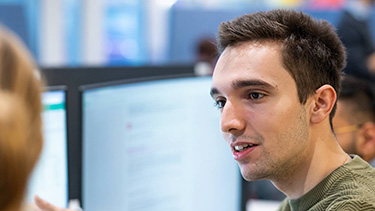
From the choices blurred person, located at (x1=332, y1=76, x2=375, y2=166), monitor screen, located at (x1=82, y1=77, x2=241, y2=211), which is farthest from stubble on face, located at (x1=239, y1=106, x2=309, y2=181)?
blurred person, located at (x1=332, y1=76, x2=375, y2=166)

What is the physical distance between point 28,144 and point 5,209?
0.06 m

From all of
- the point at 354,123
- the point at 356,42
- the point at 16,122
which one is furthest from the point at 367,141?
the point at 356,42

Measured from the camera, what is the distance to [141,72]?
5.38ft

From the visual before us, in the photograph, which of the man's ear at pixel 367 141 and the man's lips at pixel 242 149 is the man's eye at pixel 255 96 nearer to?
the man's lips at pixel 242 149

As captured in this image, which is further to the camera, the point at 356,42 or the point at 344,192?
the point at 356,42

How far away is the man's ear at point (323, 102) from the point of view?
1083 mm

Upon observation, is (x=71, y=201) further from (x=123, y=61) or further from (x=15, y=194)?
(x=123, y=61)

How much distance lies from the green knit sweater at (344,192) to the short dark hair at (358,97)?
0.57m

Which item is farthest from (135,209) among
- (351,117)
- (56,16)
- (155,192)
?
(56,16)

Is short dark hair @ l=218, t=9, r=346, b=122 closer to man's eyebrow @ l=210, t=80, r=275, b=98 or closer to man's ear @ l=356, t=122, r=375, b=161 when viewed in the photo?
man's eyebrow @ l=210, t=80, r=275, b=98

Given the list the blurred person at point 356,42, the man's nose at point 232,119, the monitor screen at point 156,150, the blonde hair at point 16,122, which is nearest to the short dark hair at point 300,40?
the man's nose at point 232,119

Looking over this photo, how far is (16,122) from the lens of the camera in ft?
1.45

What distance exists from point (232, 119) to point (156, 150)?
326 mm

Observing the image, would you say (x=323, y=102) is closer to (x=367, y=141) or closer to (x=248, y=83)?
(x=248, y=83)
